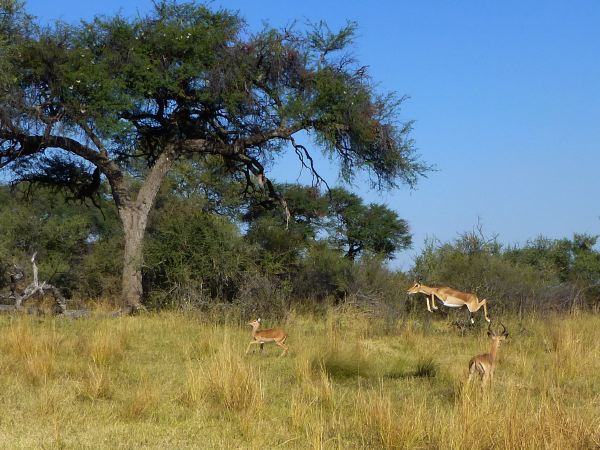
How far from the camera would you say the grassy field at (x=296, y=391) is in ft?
18.3

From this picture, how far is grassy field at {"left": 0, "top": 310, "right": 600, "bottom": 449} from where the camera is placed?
5.58m

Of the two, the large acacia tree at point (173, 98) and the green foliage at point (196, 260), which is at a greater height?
the large acacia tree at point (173, 98)

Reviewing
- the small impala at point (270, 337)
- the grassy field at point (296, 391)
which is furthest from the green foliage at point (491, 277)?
the small impala at point (270, 337)

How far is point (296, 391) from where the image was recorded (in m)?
7.58

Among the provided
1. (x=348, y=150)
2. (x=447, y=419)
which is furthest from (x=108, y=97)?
(x=447, y=419)

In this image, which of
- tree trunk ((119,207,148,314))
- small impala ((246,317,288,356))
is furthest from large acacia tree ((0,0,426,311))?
small impala ((246,317,288,356))

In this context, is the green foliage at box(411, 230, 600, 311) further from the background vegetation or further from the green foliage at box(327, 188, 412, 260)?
the green foliage at box(327, 188, 412, 260)

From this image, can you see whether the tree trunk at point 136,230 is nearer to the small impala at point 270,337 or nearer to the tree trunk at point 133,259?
the tree trunk at point 133,259

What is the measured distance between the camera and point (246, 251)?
1666cm

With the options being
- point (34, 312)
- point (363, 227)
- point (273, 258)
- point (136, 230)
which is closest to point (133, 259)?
point (136, 230)

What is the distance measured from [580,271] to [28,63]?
18459mm

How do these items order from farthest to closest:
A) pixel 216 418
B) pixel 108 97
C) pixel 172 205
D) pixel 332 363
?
pixel 172 205
pixel 108 97
pixel 332 363
pixel 216 418

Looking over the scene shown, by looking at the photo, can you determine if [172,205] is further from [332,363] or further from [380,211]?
[332,363]

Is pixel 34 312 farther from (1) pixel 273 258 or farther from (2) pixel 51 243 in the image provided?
(2) pixel 51 243
